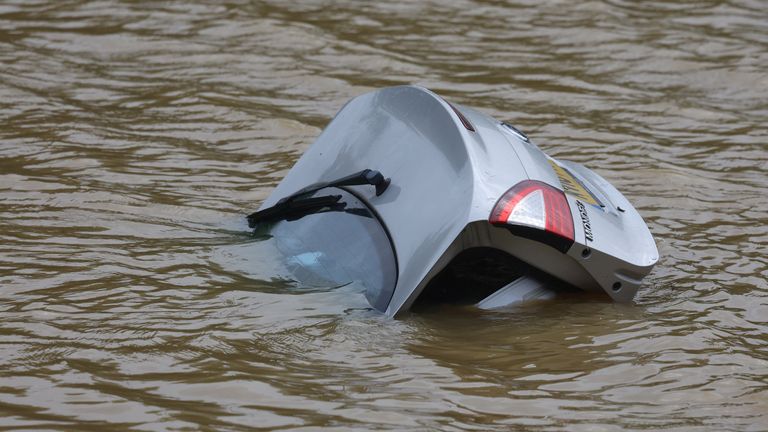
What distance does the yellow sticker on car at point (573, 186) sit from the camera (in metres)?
4.90

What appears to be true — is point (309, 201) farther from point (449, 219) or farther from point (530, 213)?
point (530, 213)

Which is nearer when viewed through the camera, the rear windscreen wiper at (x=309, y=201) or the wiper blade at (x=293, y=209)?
the rear windscreen wiper at (x=309, y=201)

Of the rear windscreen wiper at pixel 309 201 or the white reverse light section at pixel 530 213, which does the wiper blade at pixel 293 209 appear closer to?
the rear windscreen wiper at pixel 309 201

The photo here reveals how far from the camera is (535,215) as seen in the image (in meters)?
4.45

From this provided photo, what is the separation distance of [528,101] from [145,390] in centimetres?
522

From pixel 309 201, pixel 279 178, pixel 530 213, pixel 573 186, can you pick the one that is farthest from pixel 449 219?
pixel 279 178

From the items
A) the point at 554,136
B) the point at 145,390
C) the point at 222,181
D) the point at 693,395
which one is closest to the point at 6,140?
the point at 222,181

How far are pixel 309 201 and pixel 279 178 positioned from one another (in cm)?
179

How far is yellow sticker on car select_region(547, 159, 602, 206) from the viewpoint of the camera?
16.1 ft

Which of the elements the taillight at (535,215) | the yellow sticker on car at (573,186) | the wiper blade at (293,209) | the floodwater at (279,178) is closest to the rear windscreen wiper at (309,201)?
the wiper blade at (293,209)

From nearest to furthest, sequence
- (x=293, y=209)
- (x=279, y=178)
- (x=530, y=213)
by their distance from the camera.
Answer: (x=530, y=213) → (x=293, y=209) → (x=279, y=178)

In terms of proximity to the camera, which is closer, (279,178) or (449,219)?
(449,219)

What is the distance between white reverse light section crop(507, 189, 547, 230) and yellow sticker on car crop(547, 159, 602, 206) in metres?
0.32

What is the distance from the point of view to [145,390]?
A: 3.93 m
